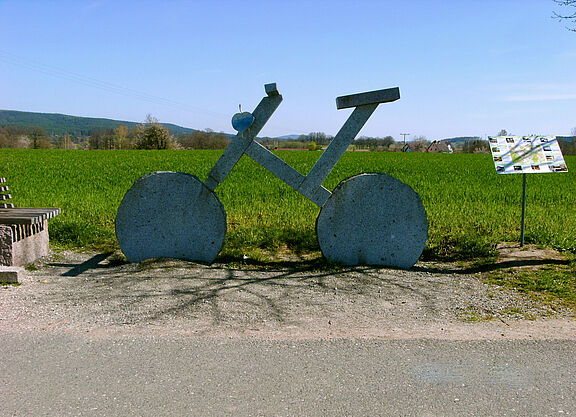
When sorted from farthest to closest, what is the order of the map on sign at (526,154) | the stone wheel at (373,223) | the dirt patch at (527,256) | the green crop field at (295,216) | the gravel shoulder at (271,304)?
1. the green crop field at (295,216)
2. the map on sign at (526,154)
3. the dirt patch at (527,256)
4. the stone wheel at (373,223)
5. the gravel shoulder at (271,304)

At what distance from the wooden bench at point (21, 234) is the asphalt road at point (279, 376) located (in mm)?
2148

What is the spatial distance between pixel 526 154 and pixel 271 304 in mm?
4539

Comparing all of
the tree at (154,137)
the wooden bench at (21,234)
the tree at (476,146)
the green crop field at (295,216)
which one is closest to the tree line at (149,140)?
the tree at (154,137)

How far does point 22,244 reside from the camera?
6.29m

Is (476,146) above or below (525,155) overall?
above

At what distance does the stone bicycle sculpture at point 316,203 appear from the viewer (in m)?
6.18

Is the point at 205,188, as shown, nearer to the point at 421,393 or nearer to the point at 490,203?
the point at 421,393

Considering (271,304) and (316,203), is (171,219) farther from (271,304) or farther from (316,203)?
(271,304)

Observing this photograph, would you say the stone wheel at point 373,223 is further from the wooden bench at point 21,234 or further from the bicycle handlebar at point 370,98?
the wooden bench at point 21,234

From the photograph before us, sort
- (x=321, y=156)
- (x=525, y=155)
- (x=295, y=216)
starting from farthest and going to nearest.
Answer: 1. (x=295, y=216)
2. (x=525, y=155)
3. (x=321, y=156)

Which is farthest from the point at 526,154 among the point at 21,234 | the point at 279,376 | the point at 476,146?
the point at 476,146

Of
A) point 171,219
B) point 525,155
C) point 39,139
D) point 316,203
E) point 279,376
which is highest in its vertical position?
point 39,139

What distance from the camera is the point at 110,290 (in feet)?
17.3

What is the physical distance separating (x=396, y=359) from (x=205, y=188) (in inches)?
131
